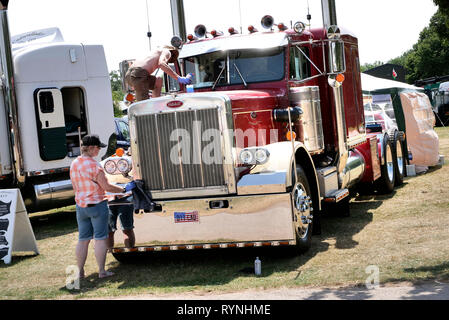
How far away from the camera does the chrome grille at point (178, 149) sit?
7824 mm

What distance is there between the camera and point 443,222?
936cm

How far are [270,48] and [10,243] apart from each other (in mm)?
4522

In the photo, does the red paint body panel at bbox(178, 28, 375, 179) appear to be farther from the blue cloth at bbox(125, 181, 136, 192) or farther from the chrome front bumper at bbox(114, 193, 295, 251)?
the blue cloth at bbox(125, 181, 136, 192)

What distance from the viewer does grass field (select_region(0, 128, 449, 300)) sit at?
7094mm

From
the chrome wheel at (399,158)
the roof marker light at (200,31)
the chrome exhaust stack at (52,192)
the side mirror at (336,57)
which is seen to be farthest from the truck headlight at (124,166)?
the chrome wheel at (399,158)

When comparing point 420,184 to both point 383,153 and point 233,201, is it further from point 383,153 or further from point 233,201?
point 233,201

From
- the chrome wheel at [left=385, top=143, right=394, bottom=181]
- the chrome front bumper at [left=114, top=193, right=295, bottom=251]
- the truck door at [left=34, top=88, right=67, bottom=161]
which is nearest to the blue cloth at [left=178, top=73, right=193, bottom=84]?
the chrome front bumper at [left=114, top=193, right=295, bottom=251]

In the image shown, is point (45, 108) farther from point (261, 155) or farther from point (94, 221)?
point (261, 155)

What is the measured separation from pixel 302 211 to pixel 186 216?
1.43 meters

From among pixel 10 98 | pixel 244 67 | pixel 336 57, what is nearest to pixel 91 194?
pixel 244 67

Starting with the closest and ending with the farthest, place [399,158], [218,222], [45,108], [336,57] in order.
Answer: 1. [218,222]
2. [336,57]
3. [45,108]
4. [399,158]

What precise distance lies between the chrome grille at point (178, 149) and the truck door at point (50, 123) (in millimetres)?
4829

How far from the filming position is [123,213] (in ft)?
26.7

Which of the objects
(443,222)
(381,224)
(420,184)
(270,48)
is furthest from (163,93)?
(420,184)
